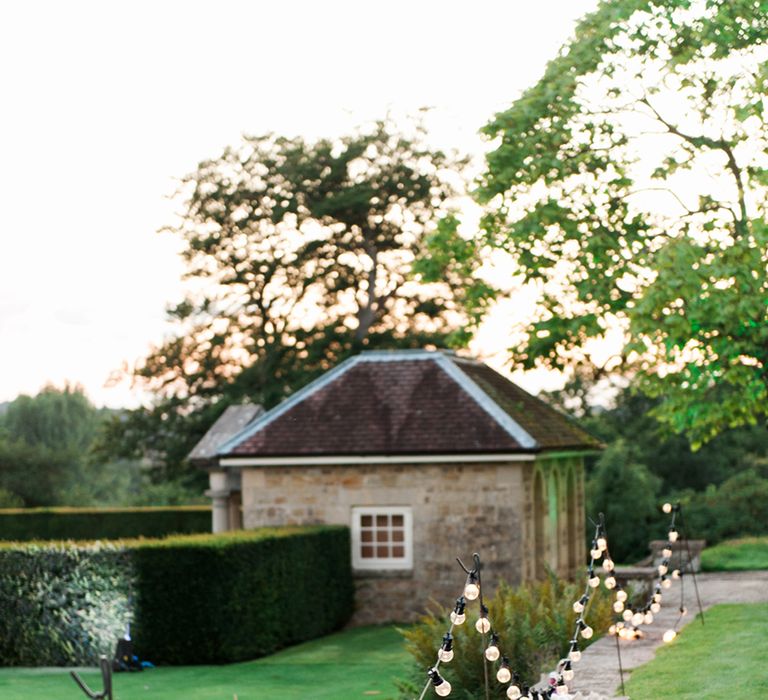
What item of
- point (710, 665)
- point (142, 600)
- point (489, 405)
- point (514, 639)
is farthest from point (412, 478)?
point (710, 665)

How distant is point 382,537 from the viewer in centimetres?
2723

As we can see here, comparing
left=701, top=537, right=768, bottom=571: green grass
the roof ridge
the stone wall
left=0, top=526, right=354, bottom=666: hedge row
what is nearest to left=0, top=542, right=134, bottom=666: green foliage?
left=0, top=526, right=354, bottom=666: hedge row

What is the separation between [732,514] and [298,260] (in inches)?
644

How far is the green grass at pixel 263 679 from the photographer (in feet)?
62.0

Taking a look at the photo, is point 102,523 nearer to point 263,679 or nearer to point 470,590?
point 263,679

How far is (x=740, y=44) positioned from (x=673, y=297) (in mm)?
5565

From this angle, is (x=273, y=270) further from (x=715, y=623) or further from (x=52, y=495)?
(x=715, y=623)

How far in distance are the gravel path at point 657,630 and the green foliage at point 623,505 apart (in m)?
8.97

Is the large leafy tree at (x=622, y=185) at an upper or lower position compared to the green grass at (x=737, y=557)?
upper

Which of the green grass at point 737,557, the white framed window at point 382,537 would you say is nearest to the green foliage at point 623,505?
the green grass at point 737,557

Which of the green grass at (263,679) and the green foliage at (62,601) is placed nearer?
the green grass at (263,679)

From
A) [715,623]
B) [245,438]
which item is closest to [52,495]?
[245,438]

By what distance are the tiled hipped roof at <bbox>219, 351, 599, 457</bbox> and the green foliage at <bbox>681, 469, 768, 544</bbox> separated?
8.16 metres

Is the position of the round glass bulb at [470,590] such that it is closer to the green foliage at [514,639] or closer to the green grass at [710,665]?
the green grass at [710,665]
